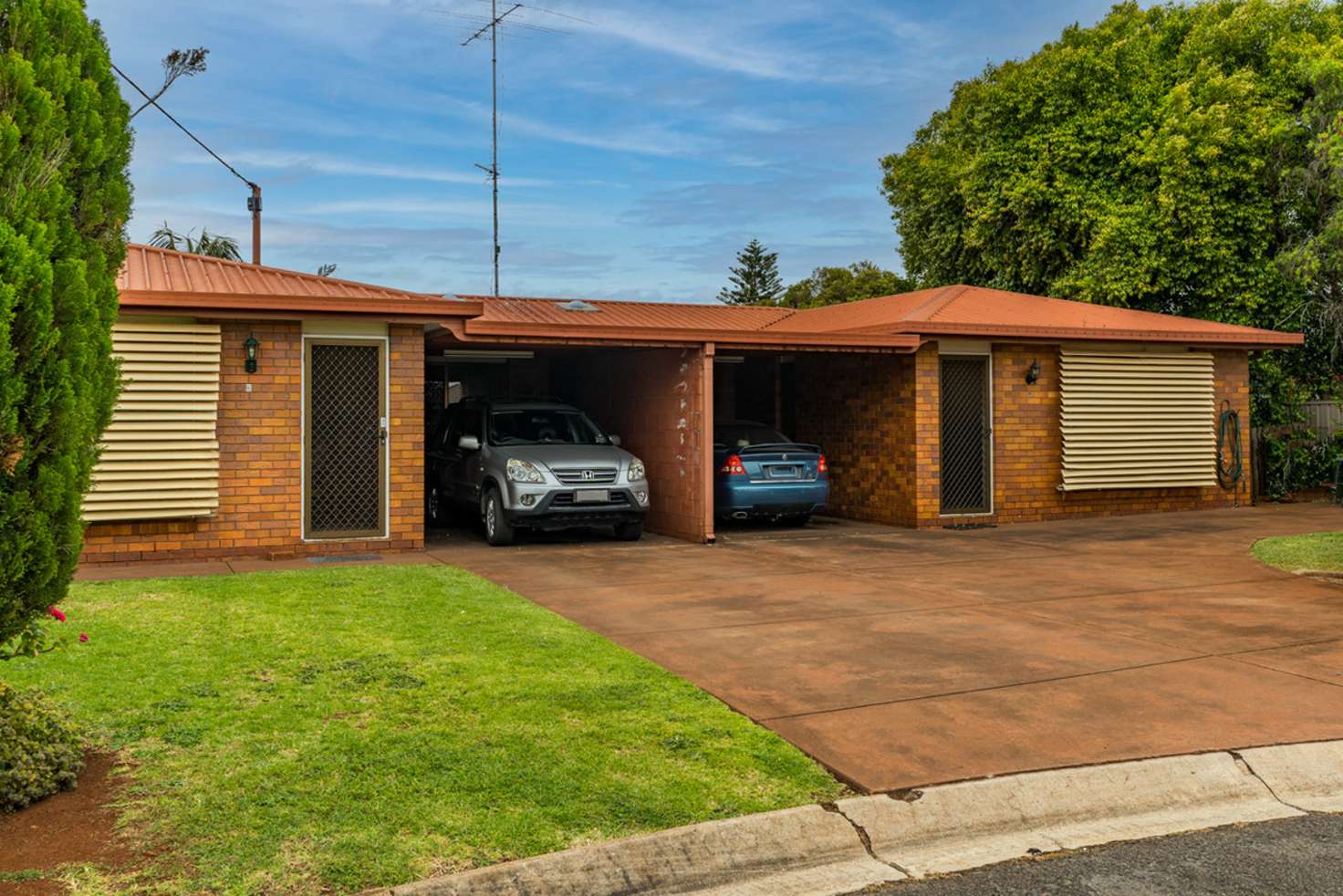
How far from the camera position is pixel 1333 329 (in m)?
22.5

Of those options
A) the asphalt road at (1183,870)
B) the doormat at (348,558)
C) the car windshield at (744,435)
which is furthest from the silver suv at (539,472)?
the asphalt road at (1183,870)

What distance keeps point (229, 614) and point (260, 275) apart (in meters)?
5.68

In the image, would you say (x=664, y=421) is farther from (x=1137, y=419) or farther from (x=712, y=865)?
(x=712, y=865)

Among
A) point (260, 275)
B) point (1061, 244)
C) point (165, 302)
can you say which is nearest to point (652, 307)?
point (260, 275)

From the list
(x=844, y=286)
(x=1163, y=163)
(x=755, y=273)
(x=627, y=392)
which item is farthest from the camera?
(x=755, y=273)

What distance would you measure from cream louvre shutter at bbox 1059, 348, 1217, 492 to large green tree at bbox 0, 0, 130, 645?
1291 centimetres

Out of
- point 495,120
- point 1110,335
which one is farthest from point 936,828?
point 495,120

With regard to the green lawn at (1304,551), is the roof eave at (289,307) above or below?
above

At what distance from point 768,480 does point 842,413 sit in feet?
9.33

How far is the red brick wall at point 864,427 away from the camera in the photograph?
47.1 ft

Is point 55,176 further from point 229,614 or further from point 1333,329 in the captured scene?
point 1333,329

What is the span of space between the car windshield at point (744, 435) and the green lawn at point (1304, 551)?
5.43 metres

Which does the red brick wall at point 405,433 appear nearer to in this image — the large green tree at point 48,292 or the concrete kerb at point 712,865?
the large green tree at point 48,292

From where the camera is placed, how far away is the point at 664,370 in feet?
45.1
